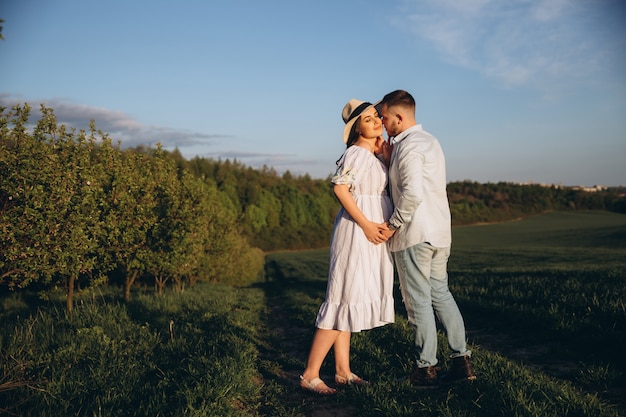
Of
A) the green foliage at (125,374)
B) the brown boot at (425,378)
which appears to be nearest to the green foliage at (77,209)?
the green foliage at (125,374)

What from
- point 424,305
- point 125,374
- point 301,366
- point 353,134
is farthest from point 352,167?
point 125,374

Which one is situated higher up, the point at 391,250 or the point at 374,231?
the point at 374,231

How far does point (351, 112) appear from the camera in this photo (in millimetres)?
4750

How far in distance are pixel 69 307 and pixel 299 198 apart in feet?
314

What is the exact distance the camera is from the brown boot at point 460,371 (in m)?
4.21

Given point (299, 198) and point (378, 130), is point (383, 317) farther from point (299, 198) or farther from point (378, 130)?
point (299, 198)

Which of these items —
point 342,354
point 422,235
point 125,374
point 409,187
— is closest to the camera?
point 409,187

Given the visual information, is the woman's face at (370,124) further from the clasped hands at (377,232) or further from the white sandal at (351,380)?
the white sandal at (351,380)

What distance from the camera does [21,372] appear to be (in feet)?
14.1

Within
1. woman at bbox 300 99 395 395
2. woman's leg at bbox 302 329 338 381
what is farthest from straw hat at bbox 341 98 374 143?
woman's leg at bbox 302 329 338 381

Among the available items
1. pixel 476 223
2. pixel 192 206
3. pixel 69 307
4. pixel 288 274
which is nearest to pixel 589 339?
pixel 69 307

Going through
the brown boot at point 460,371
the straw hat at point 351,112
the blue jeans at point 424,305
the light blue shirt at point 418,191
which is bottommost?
the brown boot at point 460,371

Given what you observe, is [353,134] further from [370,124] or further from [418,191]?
[418,191]

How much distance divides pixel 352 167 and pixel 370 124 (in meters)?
0.58
